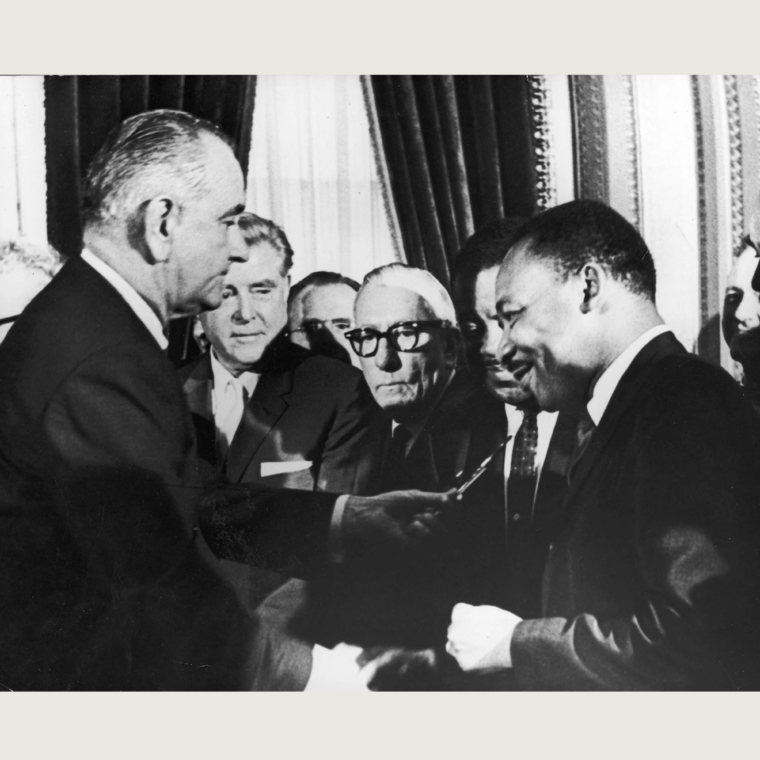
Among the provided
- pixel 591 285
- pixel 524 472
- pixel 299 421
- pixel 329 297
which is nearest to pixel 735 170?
pixel 591 285

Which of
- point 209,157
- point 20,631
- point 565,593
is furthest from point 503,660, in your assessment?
point 209,157

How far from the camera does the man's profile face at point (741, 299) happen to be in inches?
158

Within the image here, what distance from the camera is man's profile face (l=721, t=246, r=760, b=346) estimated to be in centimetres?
401

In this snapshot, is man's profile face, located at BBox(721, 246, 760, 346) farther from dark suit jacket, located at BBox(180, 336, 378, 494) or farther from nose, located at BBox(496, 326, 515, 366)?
dark suit jacket, located at BBox(180, 336, 378, 494)

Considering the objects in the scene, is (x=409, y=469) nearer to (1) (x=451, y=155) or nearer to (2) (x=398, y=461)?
(2) (x=398, y=461)

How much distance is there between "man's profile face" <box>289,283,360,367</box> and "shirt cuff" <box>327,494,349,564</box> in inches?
23.0

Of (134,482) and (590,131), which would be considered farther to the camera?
(590,131)

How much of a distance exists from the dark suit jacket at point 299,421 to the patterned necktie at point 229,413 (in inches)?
0.9

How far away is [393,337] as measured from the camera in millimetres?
3955

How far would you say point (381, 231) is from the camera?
3969 millimetres

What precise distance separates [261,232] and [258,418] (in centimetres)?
76

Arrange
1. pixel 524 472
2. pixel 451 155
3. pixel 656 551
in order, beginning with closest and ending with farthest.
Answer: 1. pixel 656 551
2. pixel 524 472
3. pixel 451 155

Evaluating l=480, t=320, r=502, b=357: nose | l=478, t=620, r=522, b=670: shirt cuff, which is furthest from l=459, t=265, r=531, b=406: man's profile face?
l=478, t=620, r=522, b=670: shirt cuff

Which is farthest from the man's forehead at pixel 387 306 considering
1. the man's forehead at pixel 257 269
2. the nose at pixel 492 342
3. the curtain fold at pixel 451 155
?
the man's forehead at pixel 257 269
